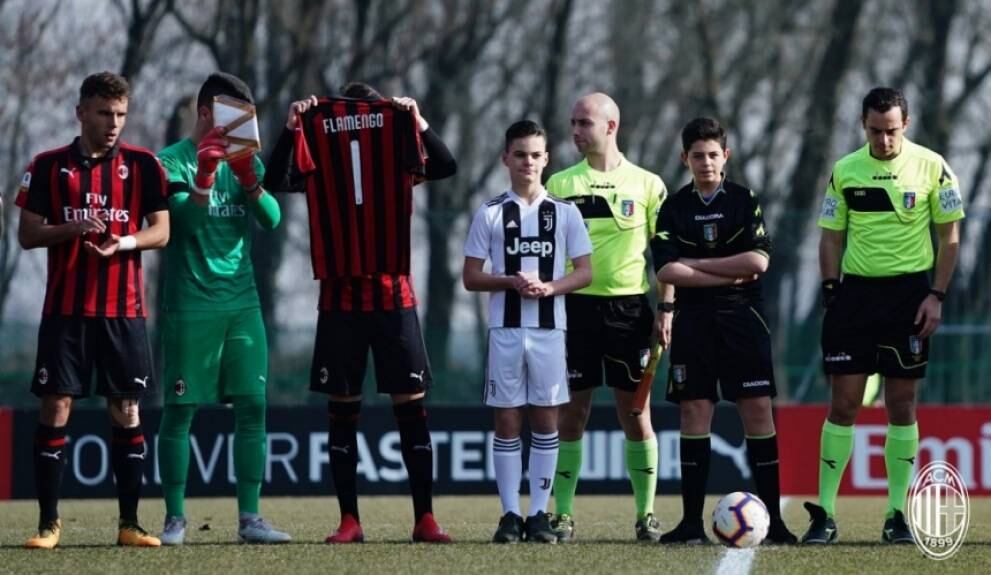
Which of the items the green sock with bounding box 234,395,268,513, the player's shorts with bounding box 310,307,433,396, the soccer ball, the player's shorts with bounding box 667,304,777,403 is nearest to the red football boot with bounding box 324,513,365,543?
the green sock with bounding box 234,395,268,513

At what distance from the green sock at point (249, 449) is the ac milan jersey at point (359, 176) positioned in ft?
2.35

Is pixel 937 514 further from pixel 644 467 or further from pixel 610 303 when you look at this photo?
pixel 610 303

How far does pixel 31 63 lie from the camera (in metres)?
22.6

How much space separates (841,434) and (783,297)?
844 centimetres

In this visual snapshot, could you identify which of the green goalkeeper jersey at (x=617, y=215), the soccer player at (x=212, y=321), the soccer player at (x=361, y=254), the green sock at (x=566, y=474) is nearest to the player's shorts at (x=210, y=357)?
the soccer player at (x=212, y=321)

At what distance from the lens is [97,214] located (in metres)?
8.67

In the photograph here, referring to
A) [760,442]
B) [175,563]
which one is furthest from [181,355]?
[760,442]

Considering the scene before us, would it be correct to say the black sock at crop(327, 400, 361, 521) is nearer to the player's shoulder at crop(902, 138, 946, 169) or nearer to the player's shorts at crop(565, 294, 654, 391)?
the player's shorts at crop(565, 294, 654, 391)

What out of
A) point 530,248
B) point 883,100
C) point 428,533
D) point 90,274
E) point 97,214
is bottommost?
point 428,533

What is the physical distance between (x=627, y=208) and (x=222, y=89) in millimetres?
2212

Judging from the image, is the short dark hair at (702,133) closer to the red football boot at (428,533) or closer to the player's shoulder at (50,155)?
the red football boot at (428,533)

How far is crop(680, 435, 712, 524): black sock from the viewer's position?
29.0ft

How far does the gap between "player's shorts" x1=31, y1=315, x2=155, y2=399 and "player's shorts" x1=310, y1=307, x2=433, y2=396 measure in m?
0.86

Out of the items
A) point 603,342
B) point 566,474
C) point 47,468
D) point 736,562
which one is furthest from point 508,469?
point 47,468
